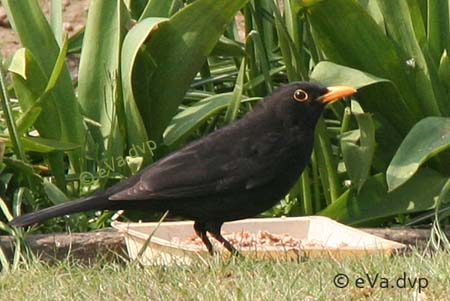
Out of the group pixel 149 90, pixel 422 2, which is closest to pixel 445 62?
pixel 422 2

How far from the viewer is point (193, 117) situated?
275 inches

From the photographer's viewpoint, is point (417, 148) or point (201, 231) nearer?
point (201, 231)

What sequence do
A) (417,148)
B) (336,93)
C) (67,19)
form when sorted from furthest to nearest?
1. (67,19)
2. (417,148)
3. (336,93)

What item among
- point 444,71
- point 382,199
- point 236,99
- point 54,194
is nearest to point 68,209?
point 54,194

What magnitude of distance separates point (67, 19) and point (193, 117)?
1860mm

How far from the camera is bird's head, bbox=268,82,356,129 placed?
6.04 m

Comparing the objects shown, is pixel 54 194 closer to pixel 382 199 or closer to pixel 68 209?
pixel 68 209

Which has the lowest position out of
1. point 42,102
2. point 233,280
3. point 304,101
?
point 233,280

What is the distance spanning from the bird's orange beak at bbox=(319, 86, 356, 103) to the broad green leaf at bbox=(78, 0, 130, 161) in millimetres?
1265

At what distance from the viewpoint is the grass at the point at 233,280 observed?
191 inches

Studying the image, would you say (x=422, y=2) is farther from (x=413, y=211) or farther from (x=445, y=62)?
(x=413, y=211)

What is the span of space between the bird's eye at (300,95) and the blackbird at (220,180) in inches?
3.2

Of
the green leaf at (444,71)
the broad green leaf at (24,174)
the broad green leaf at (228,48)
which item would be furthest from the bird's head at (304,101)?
the broad green leaf at (24,174)

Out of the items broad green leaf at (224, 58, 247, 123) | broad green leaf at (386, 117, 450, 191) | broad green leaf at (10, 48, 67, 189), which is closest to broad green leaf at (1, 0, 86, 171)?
broad green leaf at (10, 48, 67, 189)
